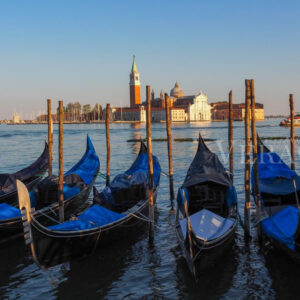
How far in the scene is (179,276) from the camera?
559 centimetres

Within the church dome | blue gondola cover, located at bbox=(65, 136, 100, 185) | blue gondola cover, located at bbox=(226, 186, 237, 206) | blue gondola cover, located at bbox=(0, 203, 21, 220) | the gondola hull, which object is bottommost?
the gondola hull

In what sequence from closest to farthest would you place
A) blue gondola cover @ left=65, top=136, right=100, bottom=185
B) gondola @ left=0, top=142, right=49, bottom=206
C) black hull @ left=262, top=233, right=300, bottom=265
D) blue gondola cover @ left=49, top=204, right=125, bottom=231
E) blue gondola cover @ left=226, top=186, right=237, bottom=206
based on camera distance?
1. black hull @ left=262, top=233, right=300, bottom=265
2. blue gondola cover @ left=49, top=204, right=125, bottom=231
3. blue gondola cover @ left=226, top=186, right=237, bottom=206
4. gondola @ left=0, top=142, right=49, bottom=206
5. blue gondola cover @ left=65, top=136, right=100, bottom=185

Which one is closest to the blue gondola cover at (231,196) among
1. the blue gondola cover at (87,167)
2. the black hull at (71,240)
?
the black hull at (71,240)

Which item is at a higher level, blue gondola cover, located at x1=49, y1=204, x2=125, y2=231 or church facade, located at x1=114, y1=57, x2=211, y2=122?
church facade, located at x1=114, y1=57, x2=211, y2=122

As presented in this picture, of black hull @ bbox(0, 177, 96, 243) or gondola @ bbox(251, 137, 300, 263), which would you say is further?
black hull @ bbox(0, 177, 96, 243)

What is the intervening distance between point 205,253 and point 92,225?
1705mm

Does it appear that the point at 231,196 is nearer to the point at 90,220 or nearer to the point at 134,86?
the point at 90,220

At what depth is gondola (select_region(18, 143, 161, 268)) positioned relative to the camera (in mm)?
5121

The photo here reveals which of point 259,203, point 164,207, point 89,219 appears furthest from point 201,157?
point 89,219

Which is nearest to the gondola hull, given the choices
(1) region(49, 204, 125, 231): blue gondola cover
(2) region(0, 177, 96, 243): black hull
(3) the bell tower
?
(1) region(49, 204, 125, 231): blue gondola cover

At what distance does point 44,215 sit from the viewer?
7508 mm

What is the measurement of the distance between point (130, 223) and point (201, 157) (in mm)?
2950

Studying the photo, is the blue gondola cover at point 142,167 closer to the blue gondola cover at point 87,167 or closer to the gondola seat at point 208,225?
the blue gondola cover at point 87,167

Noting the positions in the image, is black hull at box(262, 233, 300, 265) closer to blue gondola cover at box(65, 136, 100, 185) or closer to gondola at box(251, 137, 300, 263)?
gondola at box(251, 137, 300, 263)
